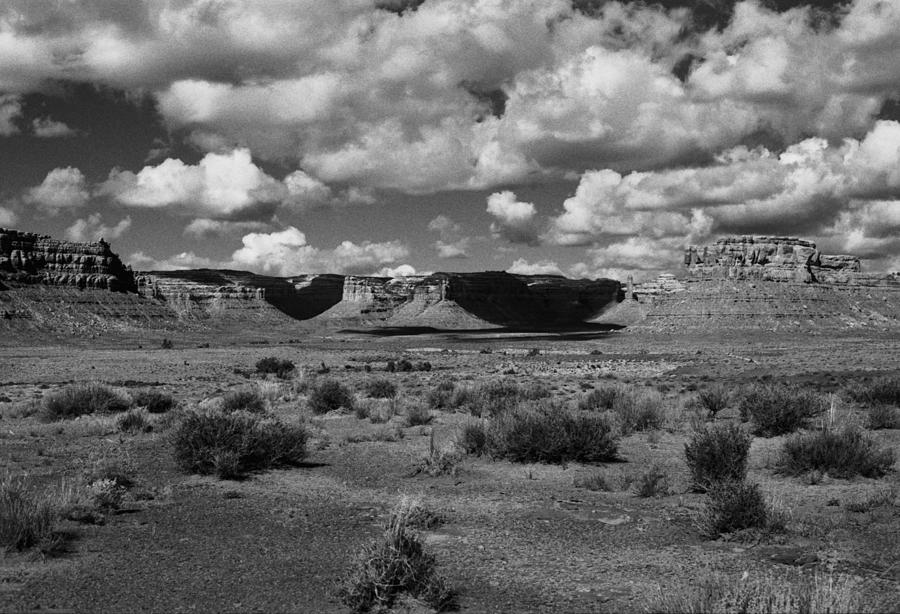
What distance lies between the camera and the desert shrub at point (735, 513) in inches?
389

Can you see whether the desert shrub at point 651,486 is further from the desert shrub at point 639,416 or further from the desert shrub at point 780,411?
the desert shrub at point 780,411

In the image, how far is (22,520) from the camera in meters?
9.12

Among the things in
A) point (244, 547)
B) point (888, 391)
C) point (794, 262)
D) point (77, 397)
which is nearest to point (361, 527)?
point (244, 547)

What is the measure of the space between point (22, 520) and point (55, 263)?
126 meters

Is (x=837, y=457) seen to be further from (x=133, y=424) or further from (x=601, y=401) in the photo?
(x=133, y=424)

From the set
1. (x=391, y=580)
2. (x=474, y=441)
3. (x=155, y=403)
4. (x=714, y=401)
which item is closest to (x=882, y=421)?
(x=714, y=401)

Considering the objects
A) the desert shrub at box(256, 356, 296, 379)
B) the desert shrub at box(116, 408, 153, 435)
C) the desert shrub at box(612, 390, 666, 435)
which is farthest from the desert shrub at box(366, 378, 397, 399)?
the desert shrub at box(256, 356, 296, 379)

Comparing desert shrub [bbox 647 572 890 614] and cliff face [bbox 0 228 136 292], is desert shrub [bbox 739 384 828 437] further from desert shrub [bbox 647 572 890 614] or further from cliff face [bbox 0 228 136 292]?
cliff face [bbox 0 228 136 292]

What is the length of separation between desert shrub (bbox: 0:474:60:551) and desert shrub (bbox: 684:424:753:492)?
32.0ft

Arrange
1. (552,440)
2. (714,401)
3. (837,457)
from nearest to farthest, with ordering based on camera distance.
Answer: (837,457) < (552,440) < (714,401)

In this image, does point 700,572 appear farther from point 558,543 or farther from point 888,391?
point 888,391

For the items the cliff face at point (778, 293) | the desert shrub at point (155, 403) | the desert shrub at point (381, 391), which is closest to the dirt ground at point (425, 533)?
the desert shrub at point (155, 403)

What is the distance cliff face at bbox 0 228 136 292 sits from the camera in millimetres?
112500

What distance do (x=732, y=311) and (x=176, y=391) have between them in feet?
289
